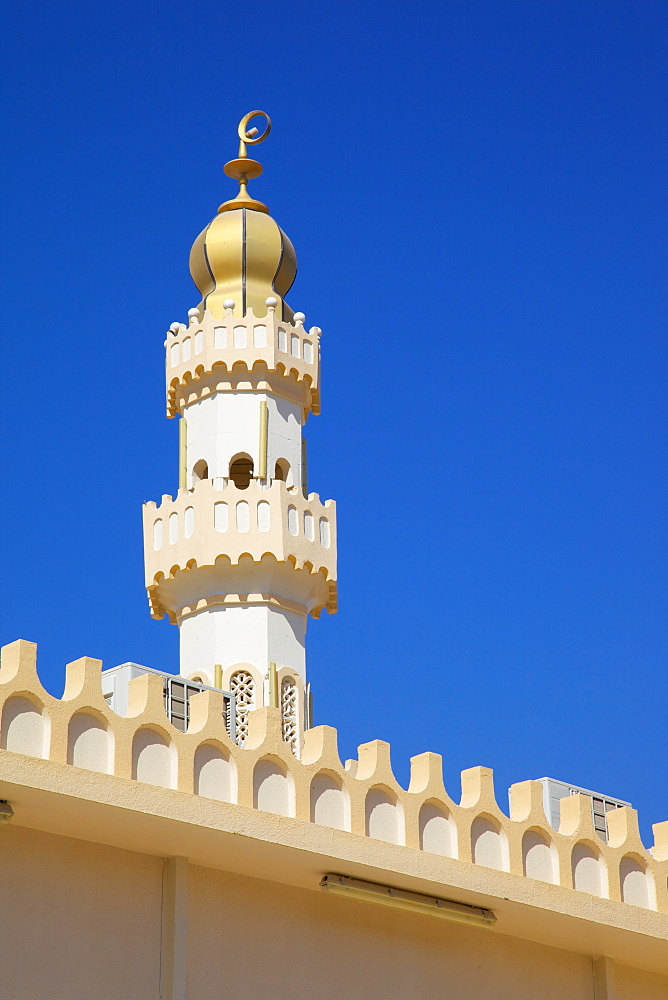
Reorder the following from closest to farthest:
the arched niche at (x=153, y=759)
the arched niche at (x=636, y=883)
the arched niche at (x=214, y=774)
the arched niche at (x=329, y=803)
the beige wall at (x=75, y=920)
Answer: the beige wall at (x=75, y=920) → the arched niche at (x=153, y=759) → the arched niche at (x=214, y=774) → the arched niche at (x=329, y=803) → the arched niche at (x=636, y=883)

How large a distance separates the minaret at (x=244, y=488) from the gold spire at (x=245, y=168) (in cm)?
3

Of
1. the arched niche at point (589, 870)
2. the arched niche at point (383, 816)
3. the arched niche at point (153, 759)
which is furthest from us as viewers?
the arched niche at point (589, 870)

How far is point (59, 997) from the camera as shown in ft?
31.6

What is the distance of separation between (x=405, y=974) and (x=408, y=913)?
1.40 feet

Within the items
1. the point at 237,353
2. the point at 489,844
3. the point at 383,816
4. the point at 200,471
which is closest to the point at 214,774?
the point at 383,816

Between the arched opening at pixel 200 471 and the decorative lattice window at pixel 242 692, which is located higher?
the arched opening at pixel 200 471

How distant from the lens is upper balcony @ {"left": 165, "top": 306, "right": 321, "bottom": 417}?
71.9 ft

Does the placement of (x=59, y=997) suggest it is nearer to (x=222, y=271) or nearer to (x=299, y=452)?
(x=299, y=452)

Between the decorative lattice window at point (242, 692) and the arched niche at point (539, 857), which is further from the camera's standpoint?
the decorative lattice window at point (242, 692)

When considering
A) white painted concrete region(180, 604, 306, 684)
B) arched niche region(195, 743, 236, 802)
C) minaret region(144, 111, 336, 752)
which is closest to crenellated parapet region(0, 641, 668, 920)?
arched niche region(195, 743, 236, 802)

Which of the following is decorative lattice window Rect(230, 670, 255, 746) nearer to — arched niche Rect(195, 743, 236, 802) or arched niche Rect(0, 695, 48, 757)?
arched niche Rect(195, 743, 236, 802)

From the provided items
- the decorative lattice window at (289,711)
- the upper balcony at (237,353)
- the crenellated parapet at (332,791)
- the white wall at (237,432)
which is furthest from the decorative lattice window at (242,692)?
the crenellated parapet at (332,791)

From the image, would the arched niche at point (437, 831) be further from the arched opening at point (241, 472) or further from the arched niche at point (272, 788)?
the arched opening at point (241, 472)

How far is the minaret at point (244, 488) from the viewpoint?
20.5 meters
